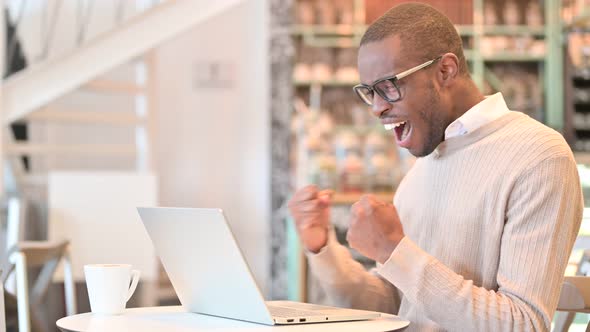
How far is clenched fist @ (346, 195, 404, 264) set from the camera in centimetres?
150

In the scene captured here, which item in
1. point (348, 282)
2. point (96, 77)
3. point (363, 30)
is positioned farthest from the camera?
point (363, 30)

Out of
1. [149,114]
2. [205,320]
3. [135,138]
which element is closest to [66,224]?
[149,114]

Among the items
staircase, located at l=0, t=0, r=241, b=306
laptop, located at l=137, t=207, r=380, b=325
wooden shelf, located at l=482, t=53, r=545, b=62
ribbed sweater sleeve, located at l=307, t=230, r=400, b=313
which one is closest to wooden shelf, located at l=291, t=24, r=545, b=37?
wooden shelf, located at l=482, t=53, r=545, b=62

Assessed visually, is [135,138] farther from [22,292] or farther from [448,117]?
[448,117]

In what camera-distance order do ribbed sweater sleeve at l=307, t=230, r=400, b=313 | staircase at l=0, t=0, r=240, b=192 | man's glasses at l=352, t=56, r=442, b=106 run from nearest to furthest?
man's glasses at l=352, t=56, r=442, b=106 < ribbed sweater sleeve at l=307, t=230, r=400, b=313 < staircase at l=0, t=0, r=240, b=192

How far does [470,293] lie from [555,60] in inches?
213

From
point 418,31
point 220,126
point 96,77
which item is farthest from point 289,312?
point 220,126

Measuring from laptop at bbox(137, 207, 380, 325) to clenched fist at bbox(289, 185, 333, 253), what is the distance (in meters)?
0.16

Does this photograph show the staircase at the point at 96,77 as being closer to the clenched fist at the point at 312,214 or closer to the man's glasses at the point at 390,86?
the clenched fist at the point at 312,214

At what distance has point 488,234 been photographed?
1.57 metres

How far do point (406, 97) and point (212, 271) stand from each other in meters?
0.46

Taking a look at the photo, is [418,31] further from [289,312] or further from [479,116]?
[289,312]

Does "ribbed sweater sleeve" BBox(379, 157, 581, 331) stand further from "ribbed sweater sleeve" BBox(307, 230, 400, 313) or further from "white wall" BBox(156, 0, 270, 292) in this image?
"white wall" BBox(156, 0, 270, 292)

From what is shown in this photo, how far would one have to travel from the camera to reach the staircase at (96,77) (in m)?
5.11
